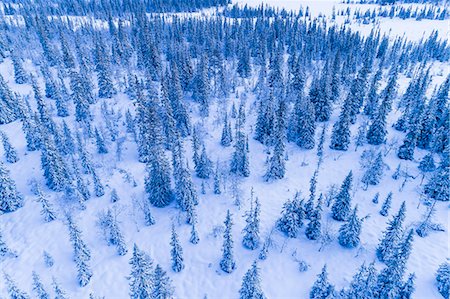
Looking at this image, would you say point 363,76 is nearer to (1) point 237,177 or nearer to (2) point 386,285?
(1) point 237,177

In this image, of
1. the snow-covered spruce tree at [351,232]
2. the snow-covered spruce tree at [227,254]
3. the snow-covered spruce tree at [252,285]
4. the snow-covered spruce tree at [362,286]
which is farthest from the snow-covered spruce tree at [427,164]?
the snow-covered spruce tree at [252,285]

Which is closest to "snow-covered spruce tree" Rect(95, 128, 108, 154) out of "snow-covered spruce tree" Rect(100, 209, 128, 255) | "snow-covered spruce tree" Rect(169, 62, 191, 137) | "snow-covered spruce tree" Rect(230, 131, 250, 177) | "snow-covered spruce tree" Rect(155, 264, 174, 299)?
"snow-covered spruce tree" Rect(169, 62, 191, 137)

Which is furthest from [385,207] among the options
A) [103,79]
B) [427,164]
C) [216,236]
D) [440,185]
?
[103,79]

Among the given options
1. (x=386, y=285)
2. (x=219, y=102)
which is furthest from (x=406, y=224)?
(x=219, y=102)

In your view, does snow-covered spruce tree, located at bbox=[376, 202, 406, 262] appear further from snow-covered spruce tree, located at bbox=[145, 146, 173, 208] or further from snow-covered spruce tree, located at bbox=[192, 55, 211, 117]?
snow-covered spruce tree, located at bbox=[192, 55, 211, 117]

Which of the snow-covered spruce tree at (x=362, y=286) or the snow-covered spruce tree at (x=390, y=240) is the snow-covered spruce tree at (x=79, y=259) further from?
the snow-covered spruce tree at (x=390, y=240)

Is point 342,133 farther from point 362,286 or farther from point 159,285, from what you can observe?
point 159,285
